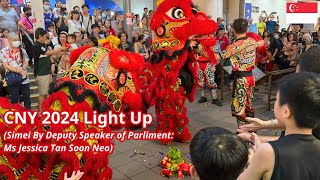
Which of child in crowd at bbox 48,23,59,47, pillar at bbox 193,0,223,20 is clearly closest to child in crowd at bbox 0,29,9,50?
child in crowd at bbox 48,23,59,47

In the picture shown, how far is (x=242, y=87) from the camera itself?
12.7 ft

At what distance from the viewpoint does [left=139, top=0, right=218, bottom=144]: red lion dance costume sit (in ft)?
12.0

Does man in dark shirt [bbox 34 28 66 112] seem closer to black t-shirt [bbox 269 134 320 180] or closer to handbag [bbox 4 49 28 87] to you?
handbag [bbox 4 49 28 87]

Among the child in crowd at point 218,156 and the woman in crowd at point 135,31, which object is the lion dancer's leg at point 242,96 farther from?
the woman in crowd at point 135,31

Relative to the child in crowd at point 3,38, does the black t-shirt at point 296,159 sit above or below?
below

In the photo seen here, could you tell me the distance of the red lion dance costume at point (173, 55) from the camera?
3.67 metres

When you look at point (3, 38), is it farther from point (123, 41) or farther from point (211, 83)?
point (211, 83)

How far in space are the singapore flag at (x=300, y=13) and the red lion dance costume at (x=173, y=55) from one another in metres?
3.46

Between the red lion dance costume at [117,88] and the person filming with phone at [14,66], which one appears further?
the person filming with phone at [14,66]

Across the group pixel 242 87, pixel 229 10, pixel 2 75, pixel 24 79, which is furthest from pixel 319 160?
pixel 229 10

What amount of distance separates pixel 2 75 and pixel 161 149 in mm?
2779

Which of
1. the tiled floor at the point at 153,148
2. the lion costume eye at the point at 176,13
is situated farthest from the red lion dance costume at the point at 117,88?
the tiled floor at the point at 153,148

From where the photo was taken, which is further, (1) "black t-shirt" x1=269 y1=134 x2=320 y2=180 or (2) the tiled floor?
(2) the tiled floor

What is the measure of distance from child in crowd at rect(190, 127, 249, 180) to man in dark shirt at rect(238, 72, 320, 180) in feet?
0.40
